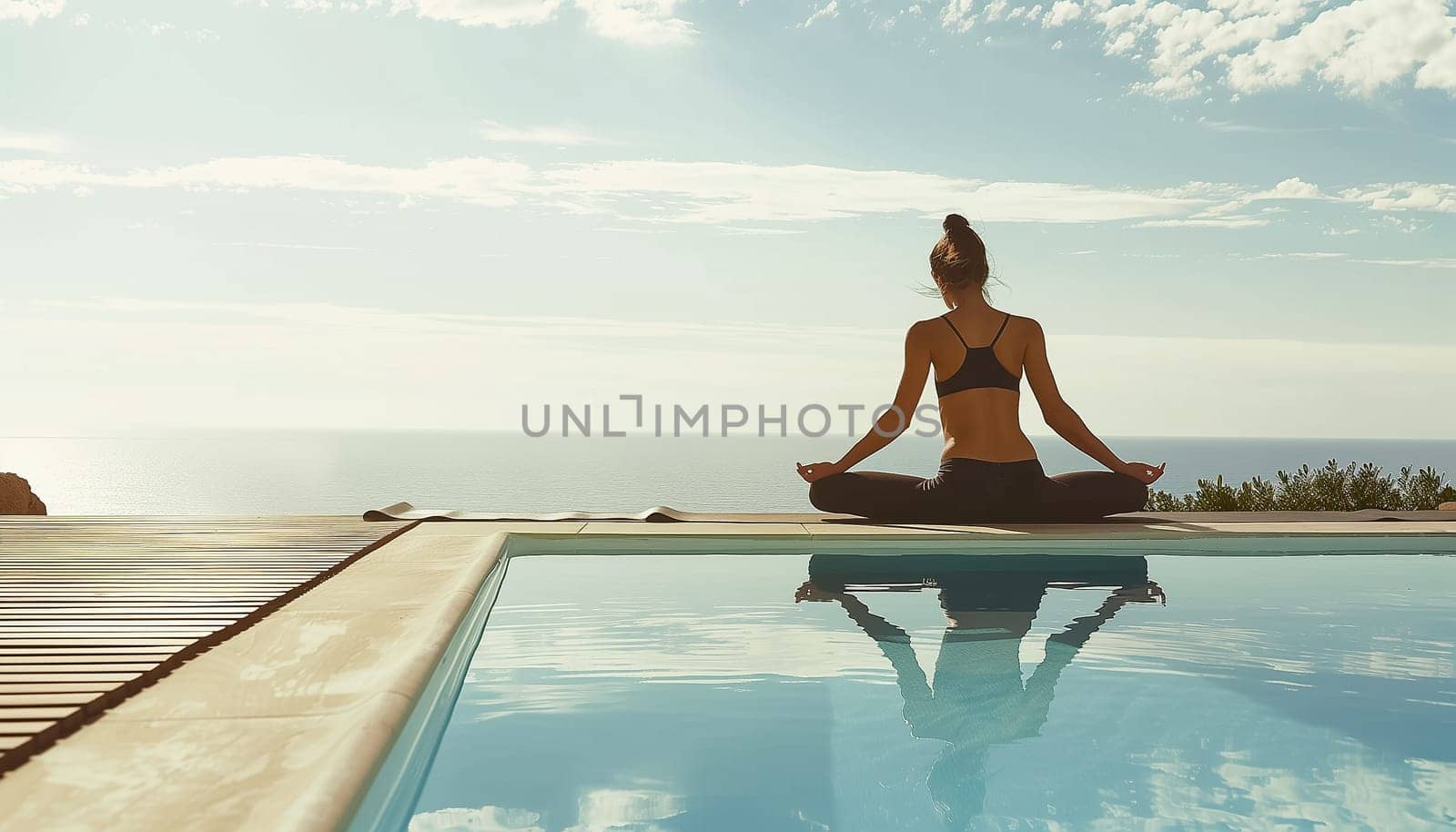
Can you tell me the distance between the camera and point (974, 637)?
352cm

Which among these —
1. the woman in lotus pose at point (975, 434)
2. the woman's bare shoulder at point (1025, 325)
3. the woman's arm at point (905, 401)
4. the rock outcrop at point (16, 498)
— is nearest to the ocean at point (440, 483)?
the rock outcrop at point (16, 498)

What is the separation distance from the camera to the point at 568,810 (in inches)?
77.0

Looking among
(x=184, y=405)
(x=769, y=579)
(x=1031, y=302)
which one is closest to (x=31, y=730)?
(x=769, y=579)

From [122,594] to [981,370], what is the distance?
156 inches

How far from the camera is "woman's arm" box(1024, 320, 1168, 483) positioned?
5.55m

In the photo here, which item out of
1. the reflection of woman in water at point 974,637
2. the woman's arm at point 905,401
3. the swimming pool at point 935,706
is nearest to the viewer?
the swimming pool at point 935,706

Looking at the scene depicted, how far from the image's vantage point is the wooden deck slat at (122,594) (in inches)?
80.7

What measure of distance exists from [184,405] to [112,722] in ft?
248

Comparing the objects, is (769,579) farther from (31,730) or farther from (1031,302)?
(1031,302)

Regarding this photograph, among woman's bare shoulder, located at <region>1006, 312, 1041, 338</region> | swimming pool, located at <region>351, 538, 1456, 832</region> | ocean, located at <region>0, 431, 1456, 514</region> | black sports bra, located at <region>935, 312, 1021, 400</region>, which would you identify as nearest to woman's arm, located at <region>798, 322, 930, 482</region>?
black sports bra, located at <region>935, 312, 1021, 400</region>

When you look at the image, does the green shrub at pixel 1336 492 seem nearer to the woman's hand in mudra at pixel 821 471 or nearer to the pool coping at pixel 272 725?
the woman's hand in mudra at pixel 821 471

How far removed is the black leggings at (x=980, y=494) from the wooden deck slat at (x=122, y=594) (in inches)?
96.2

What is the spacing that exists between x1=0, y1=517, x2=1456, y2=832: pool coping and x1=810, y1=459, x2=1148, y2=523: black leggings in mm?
2532

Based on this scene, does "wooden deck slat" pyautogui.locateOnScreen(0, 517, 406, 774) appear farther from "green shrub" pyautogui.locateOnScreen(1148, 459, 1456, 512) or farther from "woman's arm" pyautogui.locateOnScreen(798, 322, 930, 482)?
"green shrub" pyautogui.locateOnScreen(1148, 459, 1456, 512)
